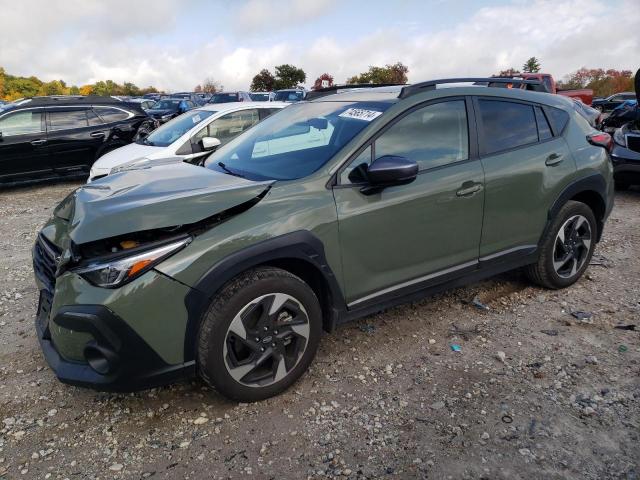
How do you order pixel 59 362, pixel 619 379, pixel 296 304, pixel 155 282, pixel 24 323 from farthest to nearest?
pixel 24 323 < pixel 619 379 < pixel 296 304 < pixel 59 362 < pixel 155 282

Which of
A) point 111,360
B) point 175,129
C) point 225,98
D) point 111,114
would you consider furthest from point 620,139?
point 225,98

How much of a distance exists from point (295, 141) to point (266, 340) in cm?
140

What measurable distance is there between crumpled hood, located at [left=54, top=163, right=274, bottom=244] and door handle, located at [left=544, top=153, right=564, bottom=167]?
2175 millimetres

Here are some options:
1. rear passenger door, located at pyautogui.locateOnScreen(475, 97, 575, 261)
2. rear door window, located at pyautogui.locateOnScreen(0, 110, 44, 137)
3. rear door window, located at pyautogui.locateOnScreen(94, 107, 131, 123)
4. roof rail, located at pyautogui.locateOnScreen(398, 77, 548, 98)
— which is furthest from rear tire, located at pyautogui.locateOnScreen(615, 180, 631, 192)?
rear door window, located at pyautogui.locateOnScreen(0, 110, 44, 137)

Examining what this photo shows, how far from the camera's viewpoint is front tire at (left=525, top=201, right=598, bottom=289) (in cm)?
376

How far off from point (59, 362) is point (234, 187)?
1272 millimetres

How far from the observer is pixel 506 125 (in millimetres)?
3467

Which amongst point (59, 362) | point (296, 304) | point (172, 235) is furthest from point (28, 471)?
point (296, 304)

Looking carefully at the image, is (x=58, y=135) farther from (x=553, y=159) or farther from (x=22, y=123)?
(x=553, y=159)

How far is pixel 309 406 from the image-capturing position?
2.64 meters

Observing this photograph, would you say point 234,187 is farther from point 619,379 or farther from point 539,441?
point 619,379

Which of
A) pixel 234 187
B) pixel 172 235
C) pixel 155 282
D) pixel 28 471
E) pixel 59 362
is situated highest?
pixel 234 187

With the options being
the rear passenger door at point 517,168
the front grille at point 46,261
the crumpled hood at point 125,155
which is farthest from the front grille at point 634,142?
the front grille at point 46,261

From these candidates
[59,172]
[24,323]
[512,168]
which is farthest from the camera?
[59,172]
